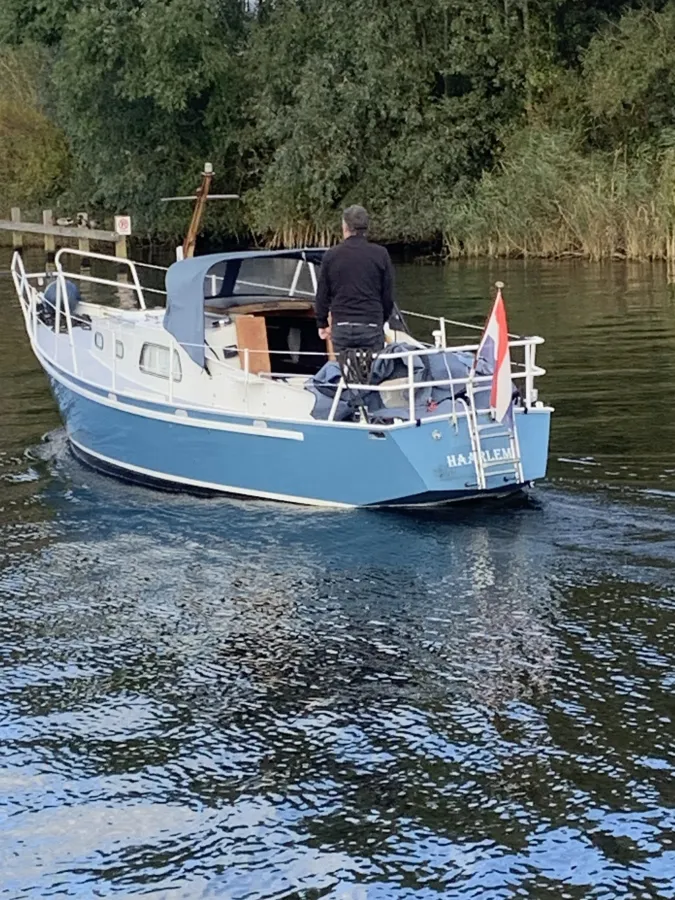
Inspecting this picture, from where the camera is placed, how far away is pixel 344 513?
11.3m

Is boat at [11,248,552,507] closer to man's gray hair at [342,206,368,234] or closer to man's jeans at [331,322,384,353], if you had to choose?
man's jeans at [331,322,384,353]

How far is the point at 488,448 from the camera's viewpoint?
1089 centimetres

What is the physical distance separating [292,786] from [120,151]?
4035cm

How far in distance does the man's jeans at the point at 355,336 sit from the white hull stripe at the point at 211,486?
1.27 meters

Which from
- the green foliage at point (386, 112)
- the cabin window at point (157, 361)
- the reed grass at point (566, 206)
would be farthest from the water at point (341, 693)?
the green foliage at point (386, 112)

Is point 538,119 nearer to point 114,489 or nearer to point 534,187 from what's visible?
point 534,187

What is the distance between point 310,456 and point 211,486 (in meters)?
1.33

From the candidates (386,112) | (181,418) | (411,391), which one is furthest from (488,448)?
(386,112)

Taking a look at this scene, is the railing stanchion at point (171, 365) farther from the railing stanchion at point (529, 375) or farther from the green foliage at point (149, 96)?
the green foliage at point (149, 96)

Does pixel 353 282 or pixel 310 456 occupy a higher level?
pixel 353 282

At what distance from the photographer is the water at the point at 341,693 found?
6.09 metres

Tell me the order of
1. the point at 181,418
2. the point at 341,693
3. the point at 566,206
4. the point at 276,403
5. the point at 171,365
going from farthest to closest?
the point at 566,206
the point at 171,365
the point at 181,418
the point at 276,403
the point at 341,693

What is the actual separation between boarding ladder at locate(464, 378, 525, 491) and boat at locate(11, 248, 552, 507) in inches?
0.4

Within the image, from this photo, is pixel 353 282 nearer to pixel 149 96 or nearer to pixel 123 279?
pixel 123 279
